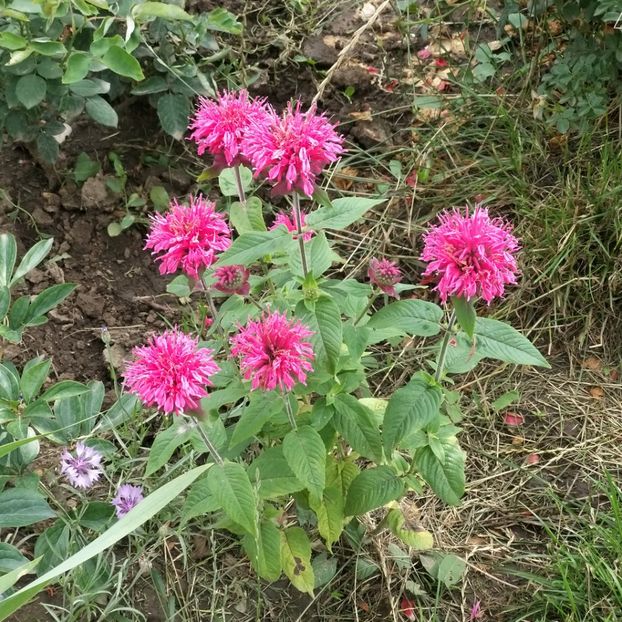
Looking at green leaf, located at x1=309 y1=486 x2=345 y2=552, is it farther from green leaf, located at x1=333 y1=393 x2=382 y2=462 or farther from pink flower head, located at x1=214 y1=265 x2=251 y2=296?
pink flower head, located at x1=214 y1=265 x2=251 y2=296

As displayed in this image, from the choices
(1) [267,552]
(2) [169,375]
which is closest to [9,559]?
(1) [267,552]

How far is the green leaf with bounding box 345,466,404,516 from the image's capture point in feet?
4.71

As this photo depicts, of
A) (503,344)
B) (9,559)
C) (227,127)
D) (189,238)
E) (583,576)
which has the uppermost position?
(227,127)

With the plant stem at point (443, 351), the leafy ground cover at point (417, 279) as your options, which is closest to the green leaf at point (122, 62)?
the leafy ground cover at point (417, 279)

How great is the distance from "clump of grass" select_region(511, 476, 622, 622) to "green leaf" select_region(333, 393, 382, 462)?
55 centimetres

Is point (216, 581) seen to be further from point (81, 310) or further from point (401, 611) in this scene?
point (81, 310)

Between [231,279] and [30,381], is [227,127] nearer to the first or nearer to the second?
[231,279]

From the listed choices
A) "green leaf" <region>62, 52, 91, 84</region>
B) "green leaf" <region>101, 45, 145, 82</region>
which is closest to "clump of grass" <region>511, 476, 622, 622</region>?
"green leaf" <region>101, 45, 145, 82</region>

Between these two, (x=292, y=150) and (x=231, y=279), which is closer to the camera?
(x=292, y=150)

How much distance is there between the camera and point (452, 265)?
114 cm

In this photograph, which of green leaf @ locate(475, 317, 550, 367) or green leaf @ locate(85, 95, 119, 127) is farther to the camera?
green leaf @ locate(85, 95, 119, 127)

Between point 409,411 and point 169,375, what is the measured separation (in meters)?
0.42

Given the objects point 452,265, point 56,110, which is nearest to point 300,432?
point 452,265

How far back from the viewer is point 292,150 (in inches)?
45.8
